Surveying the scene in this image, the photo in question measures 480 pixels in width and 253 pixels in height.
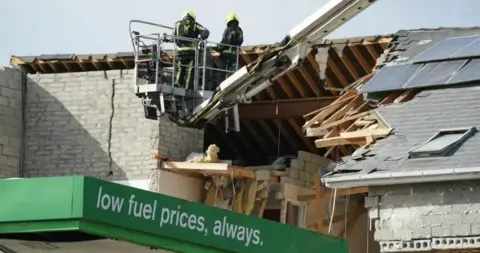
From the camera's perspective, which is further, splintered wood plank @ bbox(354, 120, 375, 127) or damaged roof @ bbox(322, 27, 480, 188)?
splintered wood plank @ bbox(354, 120, 375, 127)

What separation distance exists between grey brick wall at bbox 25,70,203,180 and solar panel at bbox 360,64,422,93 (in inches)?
164

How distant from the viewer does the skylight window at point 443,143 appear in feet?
74.0

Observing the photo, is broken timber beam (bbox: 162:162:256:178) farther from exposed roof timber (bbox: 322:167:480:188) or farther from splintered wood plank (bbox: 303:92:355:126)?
exposed roof timber (bbox: 322:167:480:188)

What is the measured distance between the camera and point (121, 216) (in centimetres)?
1903

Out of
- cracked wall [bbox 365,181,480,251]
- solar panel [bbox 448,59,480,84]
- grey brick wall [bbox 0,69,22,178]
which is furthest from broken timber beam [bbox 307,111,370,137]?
grey brick wall [bbox 0,69,22,178]

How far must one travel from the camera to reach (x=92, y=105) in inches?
1121

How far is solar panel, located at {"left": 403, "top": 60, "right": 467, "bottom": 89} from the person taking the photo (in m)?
25.1

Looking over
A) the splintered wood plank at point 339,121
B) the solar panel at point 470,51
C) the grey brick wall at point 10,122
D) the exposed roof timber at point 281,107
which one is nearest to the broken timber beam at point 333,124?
the splintered wood plank at point 339,121

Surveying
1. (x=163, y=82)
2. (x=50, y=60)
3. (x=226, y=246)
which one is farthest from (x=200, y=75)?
(x=226, y=246)

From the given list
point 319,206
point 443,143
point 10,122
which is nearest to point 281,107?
point 319,206

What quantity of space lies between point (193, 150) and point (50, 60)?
3623mm

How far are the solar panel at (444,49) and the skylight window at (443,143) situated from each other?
8.86 feet

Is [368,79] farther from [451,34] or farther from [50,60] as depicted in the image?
[50,60]

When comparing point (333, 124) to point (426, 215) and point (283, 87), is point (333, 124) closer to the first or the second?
point (426, 215)
